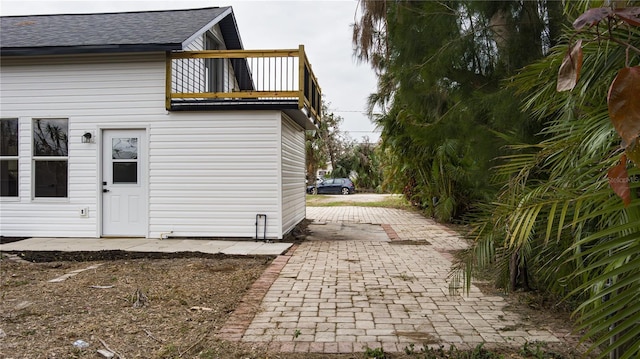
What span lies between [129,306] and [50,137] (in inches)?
230

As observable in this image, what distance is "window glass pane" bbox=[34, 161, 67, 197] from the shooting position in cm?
830

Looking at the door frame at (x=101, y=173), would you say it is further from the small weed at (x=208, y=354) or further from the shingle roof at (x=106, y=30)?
the small weed at (x=208, y=354)

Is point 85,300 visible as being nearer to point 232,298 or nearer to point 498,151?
point 232,298

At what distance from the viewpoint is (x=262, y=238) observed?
798cm

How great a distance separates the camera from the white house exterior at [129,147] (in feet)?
26.1

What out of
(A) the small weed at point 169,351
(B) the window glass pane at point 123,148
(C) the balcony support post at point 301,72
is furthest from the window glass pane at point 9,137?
(A) the small weed at point 169,351

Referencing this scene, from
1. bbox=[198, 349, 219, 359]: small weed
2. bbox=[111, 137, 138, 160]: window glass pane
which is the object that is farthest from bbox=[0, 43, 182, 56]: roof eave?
bbox=[198, 349, 219, 359]: small weed

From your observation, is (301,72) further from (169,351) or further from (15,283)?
(169,351)

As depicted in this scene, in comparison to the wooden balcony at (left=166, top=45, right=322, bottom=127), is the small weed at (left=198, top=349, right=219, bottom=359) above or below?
below

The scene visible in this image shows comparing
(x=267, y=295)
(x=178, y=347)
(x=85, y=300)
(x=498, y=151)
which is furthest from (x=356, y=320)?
(x=85, y=300)

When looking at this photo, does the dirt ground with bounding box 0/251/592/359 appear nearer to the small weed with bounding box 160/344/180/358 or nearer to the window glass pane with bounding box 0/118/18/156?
Result: the small weed with bounding box 160/344/180/358

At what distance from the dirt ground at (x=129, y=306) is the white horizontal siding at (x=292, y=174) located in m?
2.42

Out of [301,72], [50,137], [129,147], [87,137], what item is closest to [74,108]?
[87,137]

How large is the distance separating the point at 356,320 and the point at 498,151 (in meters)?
2.27
